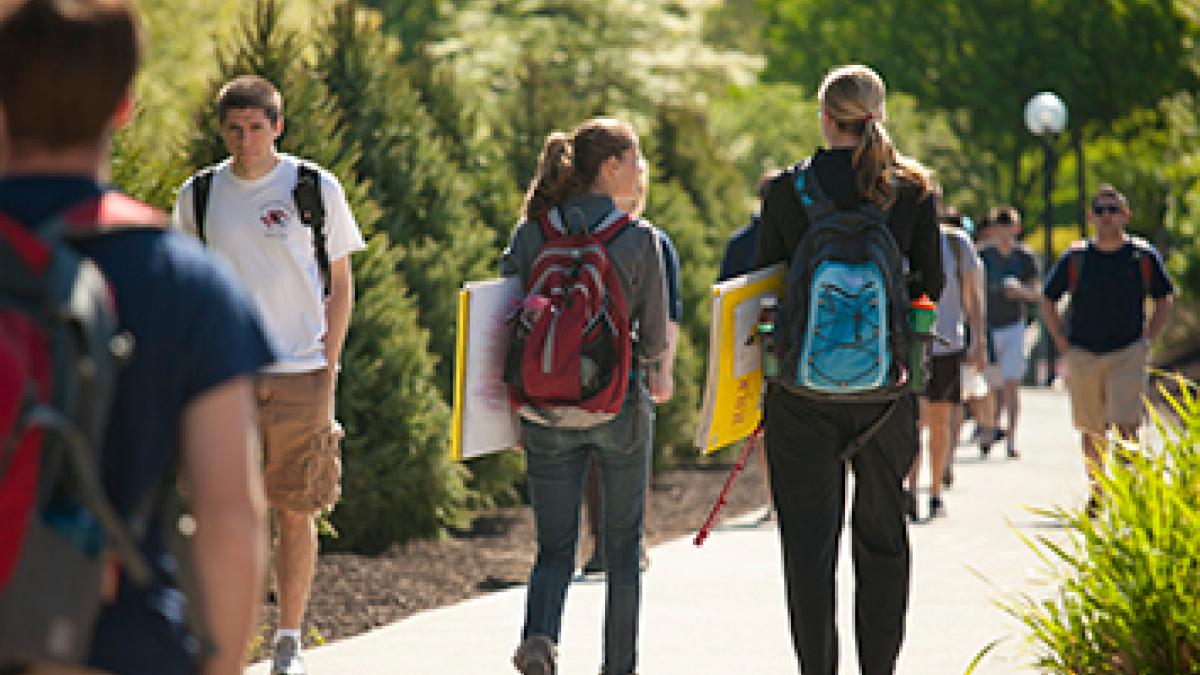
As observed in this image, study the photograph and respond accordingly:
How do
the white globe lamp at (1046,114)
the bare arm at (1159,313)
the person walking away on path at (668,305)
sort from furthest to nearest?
the white globe lamp at (1046,114) < the bare arm at (1159,313) < the person walking away on path at (668,305)

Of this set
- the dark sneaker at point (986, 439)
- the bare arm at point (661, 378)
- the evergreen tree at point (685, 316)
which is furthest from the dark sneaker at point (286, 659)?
the dark sneaker at point (986, 439)

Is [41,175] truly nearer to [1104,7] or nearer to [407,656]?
[407,656]

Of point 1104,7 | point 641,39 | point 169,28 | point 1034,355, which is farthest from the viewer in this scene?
point 1104,7

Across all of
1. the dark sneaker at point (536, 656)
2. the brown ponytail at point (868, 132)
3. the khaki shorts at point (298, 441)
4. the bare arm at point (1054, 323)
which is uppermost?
the brown ponytail at point (868, 132)

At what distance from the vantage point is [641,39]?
116ft

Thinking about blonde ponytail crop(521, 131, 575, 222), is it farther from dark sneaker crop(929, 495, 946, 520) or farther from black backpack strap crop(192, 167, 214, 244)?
dark sneaker crop(929, 495, 946, 520)

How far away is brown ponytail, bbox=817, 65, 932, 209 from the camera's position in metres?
5.57

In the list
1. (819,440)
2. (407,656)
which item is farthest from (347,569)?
(819,440)

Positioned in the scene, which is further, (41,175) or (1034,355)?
(1034,355)

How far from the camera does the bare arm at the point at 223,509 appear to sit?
2637 mm

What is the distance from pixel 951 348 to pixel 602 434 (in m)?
4.90

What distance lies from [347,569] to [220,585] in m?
6.94

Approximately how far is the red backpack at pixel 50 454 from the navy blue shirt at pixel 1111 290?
911 centimetres

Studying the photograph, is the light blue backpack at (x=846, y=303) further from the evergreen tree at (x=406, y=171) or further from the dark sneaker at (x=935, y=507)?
the dark sneaker at (x=935, y=507)
